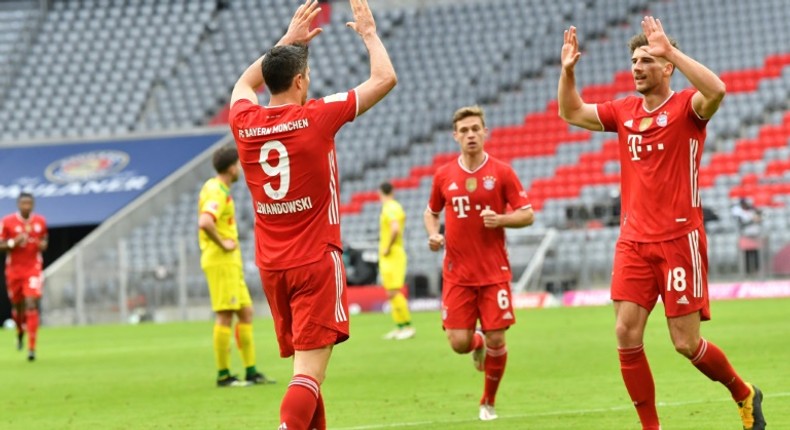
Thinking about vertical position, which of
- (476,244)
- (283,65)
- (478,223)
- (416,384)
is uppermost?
(283,65)

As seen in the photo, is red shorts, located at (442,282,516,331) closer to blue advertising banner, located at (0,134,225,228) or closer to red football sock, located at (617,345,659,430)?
red football sock, located at (617,345,659,430)

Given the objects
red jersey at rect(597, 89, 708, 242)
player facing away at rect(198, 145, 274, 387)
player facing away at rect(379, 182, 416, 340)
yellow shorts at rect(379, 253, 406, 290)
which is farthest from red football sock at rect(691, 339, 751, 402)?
yellow shorts at rect(379, 253, 406, 290)

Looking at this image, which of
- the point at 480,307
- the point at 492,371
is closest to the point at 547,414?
the point at 492,371

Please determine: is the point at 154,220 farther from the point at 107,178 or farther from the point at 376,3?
the point at 376,3

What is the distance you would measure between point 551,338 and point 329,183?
11.9m

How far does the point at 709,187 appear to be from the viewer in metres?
31.6

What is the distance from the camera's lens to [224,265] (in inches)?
538

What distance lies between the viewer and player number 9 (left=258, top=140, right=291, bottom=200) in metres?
7.16

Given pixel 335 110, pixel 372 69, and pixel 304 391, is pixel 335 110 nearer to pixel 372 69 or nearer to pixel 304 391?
pixel 372 69

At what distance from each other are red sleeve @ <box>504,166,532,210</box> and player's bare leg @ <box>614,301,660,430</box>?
267cm

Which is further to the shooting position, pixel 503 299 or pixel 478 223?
pixel 478 223

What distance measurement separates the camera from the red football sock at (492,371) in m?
10.4

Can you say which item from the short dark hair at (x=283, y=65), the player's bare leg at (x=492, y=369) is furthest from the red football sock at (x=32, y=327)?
the short dark hair at (x=283, y=65)

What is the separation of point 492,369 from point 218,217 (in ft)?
13.3
